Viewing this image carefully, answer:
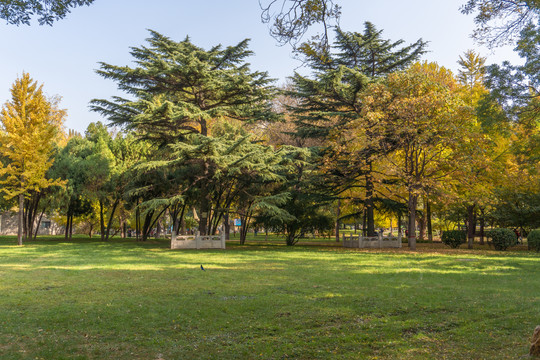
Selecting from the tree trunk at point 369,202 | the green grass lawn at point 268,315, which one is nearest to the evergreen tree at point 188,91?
the tree trunk at point 369,202

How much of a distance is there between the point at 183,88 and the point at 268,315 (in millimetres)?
24751

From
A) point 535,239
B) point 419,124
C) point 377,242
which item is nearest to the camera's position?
point 419,124

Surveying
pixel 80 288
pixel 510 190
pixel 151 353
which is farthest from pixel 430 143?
pixel 151 353

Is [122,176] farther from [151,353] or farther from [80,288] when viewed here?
[151,353]

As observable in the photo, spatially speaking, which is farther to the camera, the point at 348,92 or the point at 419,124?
the point at 348,92

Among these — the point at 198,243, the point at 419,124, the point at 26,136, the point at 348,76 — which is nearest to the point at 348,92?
the point at 348,76

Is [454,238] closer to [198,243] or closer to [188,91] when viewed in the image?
[198,243]

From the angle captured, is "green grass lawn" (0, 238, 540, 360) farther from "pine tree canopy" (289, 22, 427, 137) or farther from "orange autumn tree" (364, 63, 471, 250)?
"pine tree canopy" (289, 22, 427, 137)

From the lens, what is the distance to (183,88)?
96.8ft

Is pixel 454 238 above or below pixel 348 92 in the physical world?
below

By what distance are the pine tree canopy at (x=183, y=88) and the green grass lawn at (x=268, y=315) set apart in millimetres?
15563

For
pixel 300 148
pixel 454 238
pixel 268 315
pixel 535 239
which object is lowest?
pixel 268 315

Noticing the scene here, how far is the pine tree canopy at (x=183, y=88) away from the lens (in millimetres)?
25266

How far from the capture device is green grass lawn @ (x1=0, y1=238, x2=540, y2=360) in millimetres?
5641
